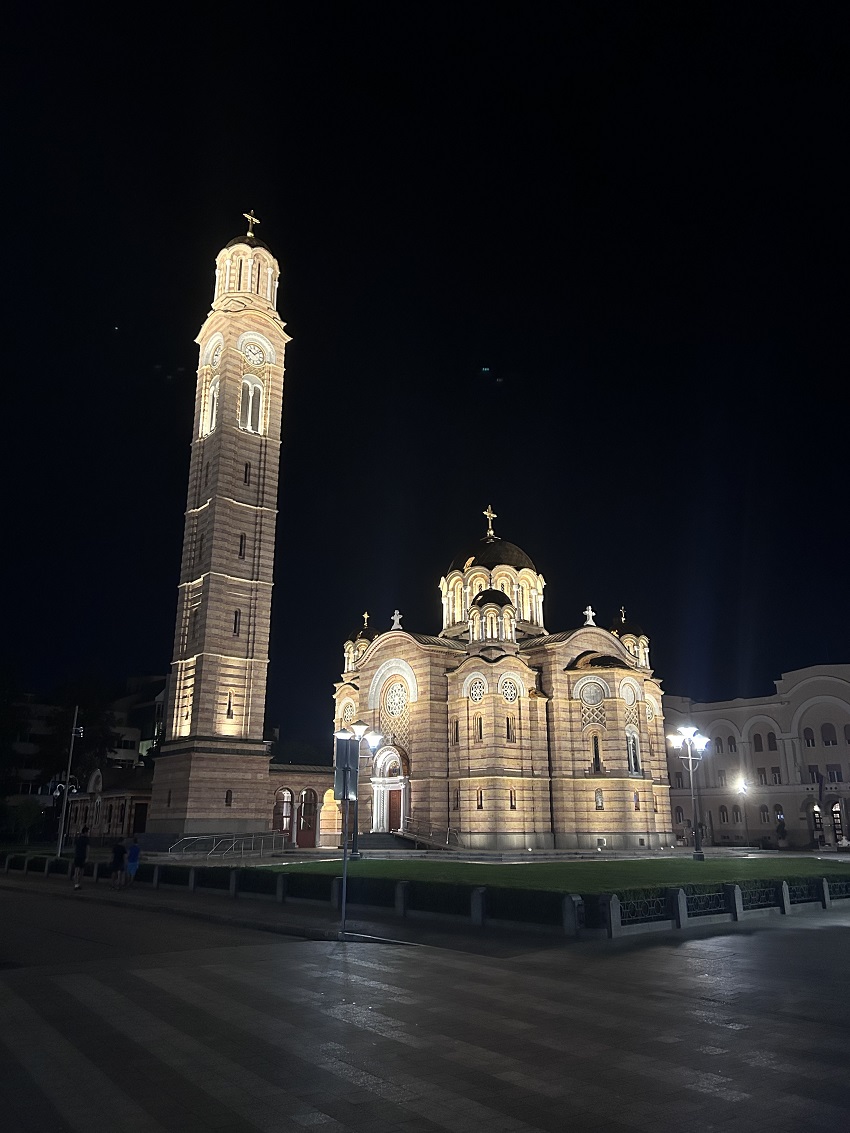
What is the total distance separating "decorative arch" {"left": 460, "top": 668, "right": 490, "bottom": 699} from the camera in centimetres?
4231

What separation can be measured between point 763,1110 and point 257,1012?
5396mm

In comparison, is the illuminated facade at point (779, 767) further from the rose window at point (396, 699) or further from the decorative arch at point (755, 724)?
the rose window at point (396, 699)

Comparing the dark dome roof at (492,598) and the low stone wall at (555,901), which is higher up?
the dark dome roof at (492,598)

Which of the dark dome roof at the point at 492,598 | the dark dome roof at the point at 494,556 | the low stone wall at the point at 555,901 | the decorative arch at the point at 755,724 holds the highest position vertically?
the dark dome roof at the point at 494,556

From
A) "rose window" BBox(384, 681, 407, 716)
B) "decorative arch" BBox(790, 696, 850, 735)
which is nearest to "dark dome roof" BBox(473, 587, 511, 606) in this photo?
"rose window" BBox(384, 681, 407, 716)

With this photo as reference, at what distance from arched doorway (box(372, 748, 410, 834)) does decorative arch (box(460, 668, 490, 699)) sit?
18.2 ft

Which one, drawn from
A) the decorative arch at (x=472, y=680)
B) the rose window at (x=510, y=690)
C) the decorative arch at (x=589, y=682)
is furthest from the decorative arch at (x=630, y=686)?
the decorative arch at (x=472, y=680)

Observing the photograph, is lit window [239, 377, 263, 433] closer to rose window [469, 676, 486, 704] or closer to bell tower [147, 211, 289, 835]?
bell tower [147, 211, 289, 835]

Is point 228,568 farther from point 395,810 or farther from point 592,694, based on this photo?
point 592,694

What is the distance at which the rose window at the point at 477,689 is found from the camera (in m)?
42.6

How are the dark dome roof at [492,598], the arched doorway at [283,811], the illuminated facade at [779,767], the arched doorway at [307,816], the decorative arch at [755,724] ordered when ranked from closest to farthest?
the dark dome roof at [492,598] → the arched doorway at [283,811] → the arched doorway at [307,816] → the illuminated facade at [779,767] → the decorative arch at [755,724]

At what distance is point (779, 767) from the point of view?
56.6 metres

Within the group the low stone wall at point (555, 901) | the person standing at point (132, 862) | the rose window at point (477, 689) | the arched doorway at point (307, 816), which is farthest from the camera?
the arched doorway at point (307, 816)

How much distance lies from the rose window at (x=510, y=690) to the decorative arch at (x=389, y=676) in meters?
5.56
